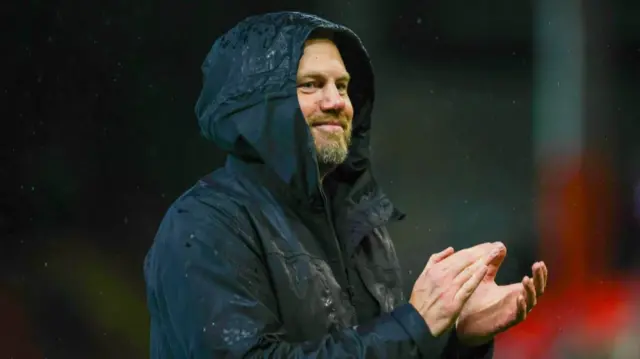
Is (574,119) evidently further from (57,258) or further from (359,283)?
(359,283)

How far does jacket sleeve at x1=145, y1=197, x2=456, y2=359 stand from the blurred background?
2.20 metres

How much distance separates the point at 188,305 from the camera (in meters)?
1.81

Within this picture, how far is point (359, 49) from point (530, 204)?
3.21 metres

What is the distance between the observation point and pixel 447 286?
5.94 feet

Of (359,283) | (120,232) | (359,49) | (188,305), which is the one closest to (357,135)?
(359,49)

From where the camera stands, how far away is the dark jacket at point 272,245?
1786 millimetres

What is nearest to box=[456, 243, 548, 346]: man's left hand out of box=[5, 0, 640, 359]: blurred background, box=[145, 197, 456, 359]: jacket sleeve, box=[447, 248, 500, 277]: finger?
box=[447, 248, 500, 277]: finger

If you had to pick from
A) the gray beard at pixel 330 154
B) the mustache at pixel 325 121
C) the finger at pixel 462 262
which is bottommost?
the finger at pixel 462 262

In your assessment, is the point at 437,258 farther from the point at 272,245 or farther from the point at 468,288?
the point at 272,245

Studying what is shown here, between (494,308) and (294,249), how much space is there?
418 millimetres

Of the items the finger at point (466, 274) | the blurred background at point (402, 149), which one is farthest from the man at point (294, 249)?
the blurred background at point (402, 149)

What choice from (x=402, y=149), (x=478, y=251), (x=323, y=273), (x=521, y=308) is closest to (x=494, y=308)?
(x=521, y=308)

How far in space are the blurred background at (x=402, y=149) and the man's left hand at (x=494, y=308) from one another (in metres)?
2.18

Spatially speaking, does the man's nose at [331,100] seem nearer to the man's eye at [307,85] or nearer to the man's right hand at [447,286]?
the man's eye at [307,85]
